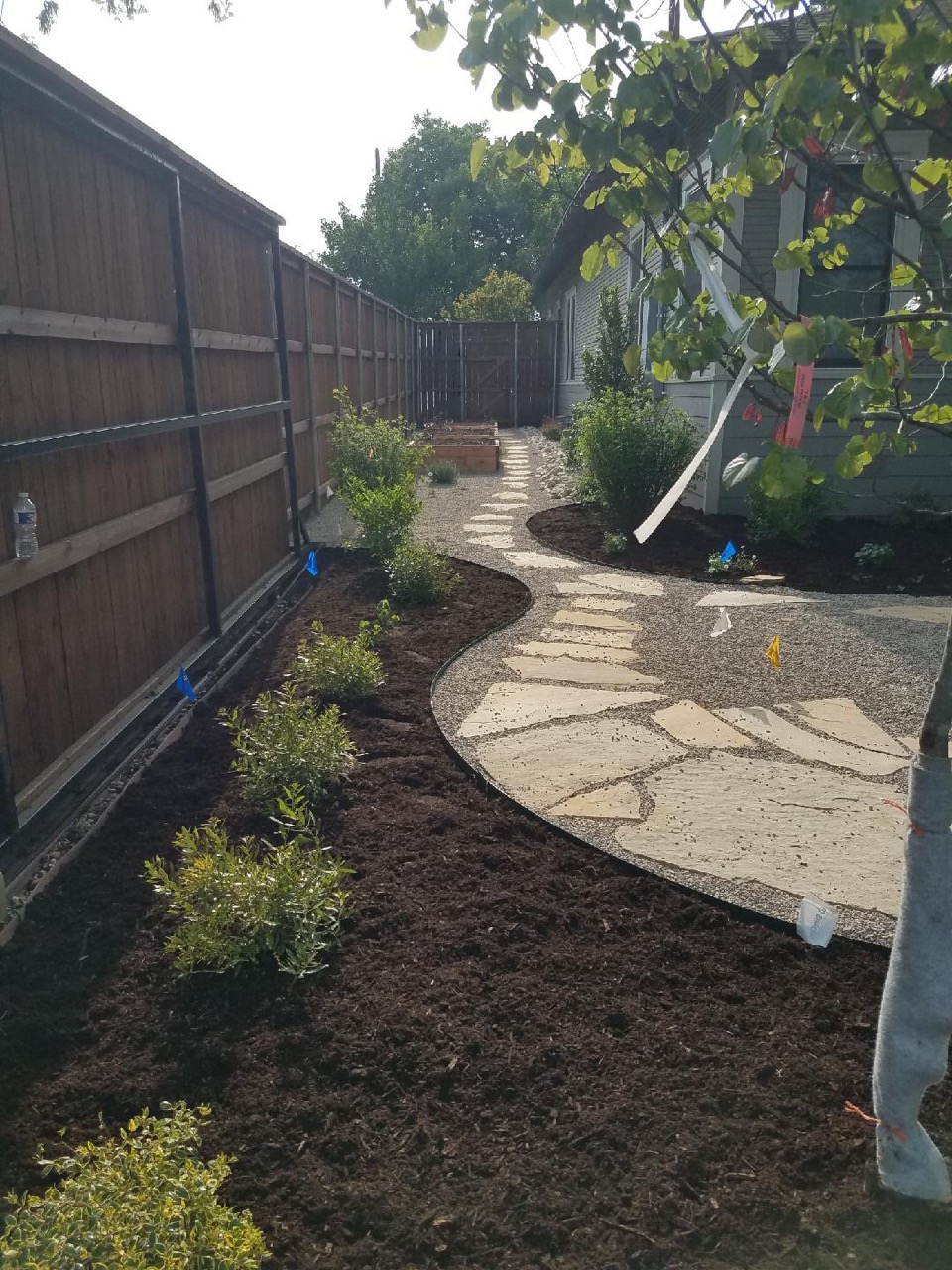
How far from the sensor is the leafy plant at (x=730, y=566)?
6.43 metres

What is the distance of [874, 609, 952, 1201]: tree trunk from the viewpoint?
156cm

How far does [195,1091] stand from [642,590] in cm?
463

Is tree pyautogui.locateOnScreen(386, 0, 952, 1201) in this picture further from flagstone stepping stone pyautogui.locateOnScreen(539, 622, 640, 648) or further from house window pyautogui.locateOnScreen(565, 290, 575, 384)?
house window pyautogui.locateOnScreen(565, 290, 575, 384)

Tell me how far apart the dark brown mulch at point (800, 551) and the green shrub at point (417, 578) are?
1673mm

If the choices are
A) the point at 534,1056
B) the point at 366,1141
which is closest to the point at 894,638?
the point at 534,1056

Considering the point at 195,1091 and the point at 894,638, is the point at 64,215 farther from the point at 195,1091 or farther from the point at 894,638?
the point at 894,638

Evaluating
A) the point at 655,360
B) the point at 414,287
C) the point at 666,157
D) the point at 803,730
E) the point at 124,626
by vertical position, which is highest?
the point at 414,287

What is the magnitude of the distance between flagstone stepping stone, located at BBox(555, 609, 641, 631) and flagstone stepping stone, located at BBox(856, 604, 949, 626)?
1.39 m

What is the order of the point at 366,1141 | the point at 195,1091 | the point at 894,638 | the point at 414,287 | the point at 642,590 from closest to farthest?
the point at 366,1141 < the point at 195,1091 < the point at 894,638 < the point at 642,590 < the point at 414,287

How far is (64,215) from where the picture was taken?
3.19 m

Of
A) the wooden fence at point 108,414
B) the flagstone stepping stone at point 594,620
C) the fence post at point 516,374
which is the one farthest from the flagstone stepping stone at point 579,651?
the fence post at point 516,374

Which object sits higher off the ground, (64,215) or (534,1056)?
(64,215)

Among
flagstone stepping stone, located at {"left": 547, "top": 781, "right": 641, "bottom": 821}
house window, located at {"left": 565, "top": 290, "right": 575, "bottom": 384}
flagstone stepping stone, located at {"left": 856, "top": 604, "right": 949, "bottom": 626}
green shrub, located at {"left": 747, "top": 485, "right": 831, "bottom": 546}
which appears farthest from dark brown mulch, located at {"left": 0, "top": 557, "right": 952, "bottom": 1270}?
house window, located at {"left": 565, "top": 290, "right": 575, "bottom": 384}

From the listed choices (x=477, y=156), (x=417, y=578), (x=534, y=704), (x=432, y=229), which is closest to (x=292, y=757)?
(x=534, y=704)
